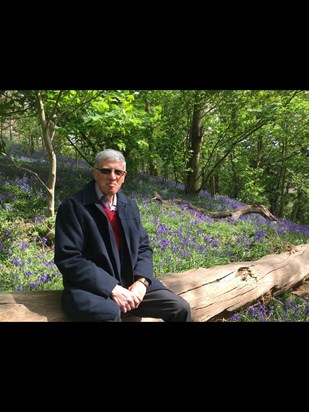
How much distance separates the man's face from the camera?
2.41 metres

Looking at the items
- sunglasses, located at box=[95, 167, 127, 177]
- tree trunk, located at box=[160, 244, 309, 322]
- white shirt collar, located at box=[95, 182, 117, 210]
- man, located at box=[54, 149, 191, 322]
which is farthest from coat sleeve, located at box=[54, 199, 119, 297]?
tree trunk, located at box=[160, 244, 309, 322]

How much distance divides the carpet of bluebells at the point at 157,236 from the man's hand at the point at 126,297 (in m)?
1.34

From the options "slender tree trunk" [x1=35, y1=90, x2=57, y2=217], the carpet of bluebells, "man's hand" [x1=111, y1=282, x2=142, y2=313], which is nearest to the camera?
"man's hand" [x1=111, y1=282, x2=142, y2=313]

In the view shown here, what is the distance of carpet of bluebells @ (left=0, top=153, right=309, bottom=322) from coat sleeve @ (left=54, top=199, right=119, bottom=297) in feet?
4.23

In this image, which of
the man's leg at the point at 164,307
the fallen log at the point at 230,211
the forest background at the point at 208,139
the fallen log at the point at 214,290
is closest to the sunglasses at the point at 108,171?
the man's leg at the point at 164,307

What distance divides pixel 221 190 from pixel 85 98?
9.38 meters

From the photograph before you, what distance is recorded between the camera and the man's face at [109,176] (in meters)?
2.41

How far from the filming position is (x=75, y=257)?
2264 mm

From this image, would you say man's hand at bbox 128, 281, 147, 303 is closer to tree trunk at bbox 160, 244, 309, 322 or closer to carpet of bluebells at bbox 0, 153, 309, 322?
tree trunk at bbox 160, 244, 309, 322

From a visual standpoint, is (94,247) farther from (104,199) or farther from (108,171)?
(108,171)

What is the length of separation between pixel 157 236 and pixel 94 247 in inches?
115

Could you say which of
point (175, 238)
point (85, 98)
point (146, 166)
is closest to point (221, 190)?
point (146, 166)

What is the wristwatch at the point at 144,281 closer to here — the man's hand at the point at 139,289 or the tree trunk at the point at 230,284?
the man's hand at the point at 139,289
